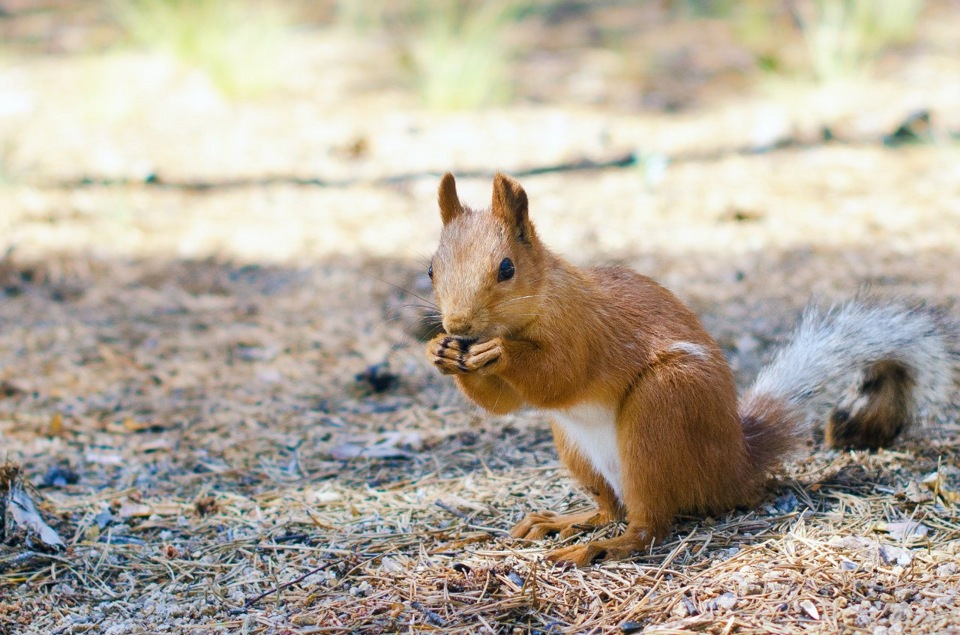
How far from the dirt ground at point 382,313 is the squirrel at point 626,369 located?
0.47 feet

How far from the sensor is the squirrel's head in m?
2.02

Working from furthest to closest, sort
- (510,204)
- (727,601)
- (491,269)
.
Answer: (510,204) → (491,269) → (727,601)

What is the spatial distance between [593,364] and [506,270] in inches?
11.4

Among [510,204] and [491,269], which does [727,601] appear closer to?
[491,269]

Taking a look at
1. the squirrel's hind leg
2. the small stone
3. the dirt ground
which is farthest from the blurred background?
the small stone

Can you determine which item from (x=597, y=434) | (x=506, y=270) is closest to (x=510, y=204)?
(x=506, y=270)

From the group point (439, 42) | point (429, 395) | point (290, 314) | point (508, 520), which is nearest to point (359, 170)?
point (439, 42)

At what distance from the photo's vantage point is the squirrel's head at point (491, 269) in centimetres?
202

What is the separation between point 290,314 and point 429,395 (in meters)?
0.97

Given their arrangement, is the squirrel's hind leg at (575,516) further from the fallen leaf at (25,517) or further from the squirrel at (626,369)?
the fallen leaf at (25,517)

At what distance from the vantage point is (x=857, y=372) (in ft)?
8.09

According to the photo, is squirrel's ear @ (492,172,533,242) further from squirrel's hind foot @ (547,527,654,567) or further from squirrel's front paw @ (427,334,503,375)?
squirrel's hind foot @ (547,527,654,567)

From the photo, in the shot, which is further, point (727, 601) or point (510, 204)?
point (510, 204)

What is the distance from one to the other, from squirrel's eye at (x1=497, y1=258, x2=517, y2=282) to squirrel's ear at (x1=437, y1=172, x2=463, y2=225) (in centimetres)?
24
